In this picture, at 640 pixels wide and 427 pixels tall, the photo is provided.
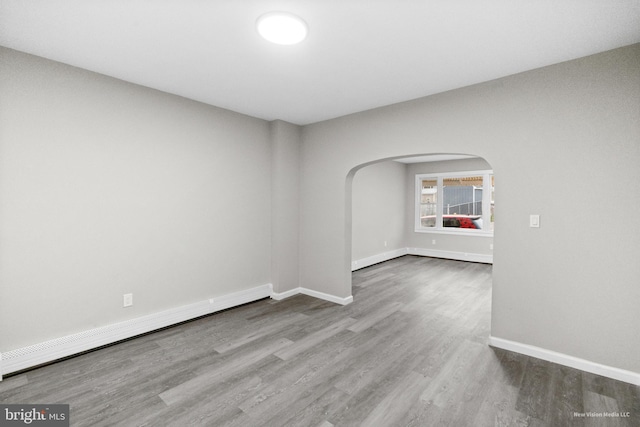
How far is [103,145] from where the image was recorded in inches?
114

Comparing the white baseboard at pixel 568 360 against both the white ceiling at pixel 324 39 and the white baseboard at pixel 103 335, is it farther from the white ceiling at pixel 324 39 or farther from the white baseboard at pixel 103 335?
the white baseboard at pixel 103 335

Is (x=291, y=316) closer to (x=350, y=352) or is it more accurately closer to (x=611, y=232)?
(x=350, y=352)

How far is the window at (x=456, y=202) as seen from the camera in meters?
7.30

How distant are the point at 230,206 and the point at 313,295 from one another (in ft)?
6.10

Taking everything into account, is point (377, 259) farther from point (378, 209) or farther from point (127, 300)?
point (127, 300)

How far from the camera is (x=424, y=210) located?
8336 millimetres

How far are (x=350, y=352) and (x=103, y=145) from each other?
3.16 metres

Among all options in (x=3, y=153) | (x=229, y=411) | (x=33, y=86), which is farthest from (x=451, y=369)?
(x=33, y=86)

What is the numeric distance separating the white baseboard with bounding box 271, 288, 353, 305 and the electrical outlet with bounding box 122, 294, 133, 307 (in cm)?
191

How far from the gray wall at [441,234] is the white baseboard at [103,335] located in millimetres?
5604

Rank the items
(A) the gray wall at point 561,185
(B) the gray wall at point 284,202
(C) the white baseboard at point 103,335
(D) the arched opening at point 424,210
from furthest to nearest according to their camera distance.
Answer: (D) the arched opening at point 424,210 → (B) the gray wall at point 284,202 → (C) the white baseboard at point 103,335 → (A) the gray wall at point 561,185

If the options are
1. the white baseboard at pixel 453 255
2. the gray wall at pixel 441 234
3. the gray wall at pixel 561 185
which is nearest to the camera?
the gray wall at pixel 561 185

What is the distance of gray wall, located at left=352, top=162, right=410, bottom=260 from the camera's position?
6582mm

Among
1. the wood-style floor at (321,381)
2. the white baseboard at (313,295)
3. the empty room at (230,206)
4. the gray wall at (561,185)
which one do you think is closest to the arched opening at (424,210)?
the white baseboard at (313,295)
